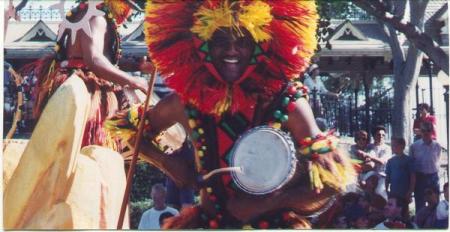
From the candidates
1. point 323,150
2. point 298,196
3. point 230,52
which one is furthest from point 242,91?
point 298,196

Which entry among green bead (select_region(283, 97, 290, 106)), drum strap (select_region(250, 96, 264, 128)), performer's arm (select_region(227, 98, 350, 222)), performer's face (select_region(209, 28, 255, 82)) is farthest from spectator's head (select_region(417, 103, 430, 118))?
performer's face (select_region(209, 28, 255, 82))

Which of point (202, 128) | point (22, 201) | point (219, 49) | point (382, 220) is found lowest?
point (382, 220)

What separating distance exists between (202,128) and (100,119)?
68 centimetres

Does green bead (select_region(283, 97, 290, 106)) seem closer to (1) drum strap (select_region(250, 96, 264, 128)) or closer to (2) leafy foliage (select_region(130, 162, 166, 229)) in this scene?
(1) drum strap (select_region(250, 96, 264, 128))

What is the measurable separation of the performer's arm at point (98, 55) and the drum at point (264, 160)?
89cm

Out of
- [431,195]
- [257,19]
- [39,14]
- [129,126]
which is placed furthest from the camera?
[39,14]

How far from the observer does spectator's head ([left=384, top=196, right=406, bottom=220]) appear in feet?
16.6

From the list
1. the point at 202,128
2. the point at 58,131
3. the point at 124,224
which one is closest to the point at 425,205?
Answer: the point at 202,128

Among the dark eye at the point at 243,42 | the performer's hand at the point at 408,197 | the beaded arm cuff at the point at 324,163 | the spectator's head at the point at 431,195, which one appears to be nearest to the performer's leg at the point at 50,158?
the dark eye at the point at 243,42

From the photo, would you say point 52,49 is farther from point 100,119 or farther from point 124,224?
point 124,224

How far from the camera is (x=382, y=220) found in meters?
5.07

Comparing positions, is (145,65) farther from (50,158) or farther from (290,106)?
(290,106)

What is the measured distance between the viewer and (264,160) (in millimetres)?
4957

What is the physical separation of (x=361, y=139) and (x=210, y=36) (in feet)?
3.81
